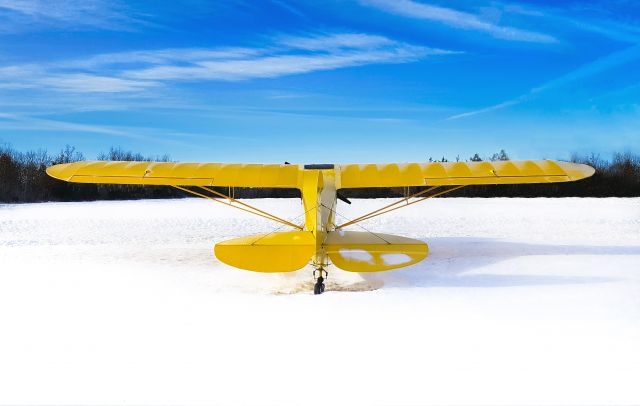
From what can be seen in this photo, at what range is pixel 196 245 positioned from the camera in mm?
10938

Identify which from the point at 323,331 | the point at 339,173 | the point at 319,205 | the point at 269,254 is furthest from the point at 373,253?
Answer: the point at 339,173

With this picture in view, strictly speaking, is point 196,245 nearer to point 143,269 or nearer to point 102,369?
point 143,269

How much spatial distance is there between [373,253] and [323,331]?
180 centimetres

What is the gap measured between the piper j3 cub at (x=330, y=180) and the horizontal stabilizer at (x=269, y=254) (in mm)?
36

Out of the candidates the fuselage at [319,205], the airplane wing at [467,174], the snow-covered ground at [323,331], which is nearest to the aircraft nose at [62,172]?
the snow-covered ground at [323,331]

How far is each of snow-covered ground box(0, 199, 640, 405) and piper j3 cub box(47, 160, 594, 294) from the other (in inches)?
21.8

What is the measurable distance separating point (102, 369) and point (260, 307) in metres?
2.06

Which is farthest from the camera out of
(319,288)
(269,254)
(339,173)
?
(339,173)

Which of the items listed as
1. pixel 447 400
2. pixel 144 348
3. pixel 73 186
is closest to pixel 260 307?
pixel 144 348

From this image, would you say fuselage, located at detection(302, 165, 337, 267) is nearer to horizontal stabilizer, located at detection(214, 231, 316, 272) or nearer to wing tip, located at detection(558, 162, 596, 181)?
horizontal stabilizer, located at detection(214, 231, 316, 272)

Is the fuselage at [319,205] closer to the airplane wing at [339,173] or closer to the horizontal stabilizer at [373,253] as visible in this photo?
the horizontal stabilizer at [373,253]

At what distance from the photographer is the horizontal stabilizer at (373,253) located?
19.3 feet

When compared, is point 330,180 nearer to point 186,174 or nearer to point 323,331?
point 186,174

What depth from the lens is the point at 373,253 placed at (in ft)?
19.6
